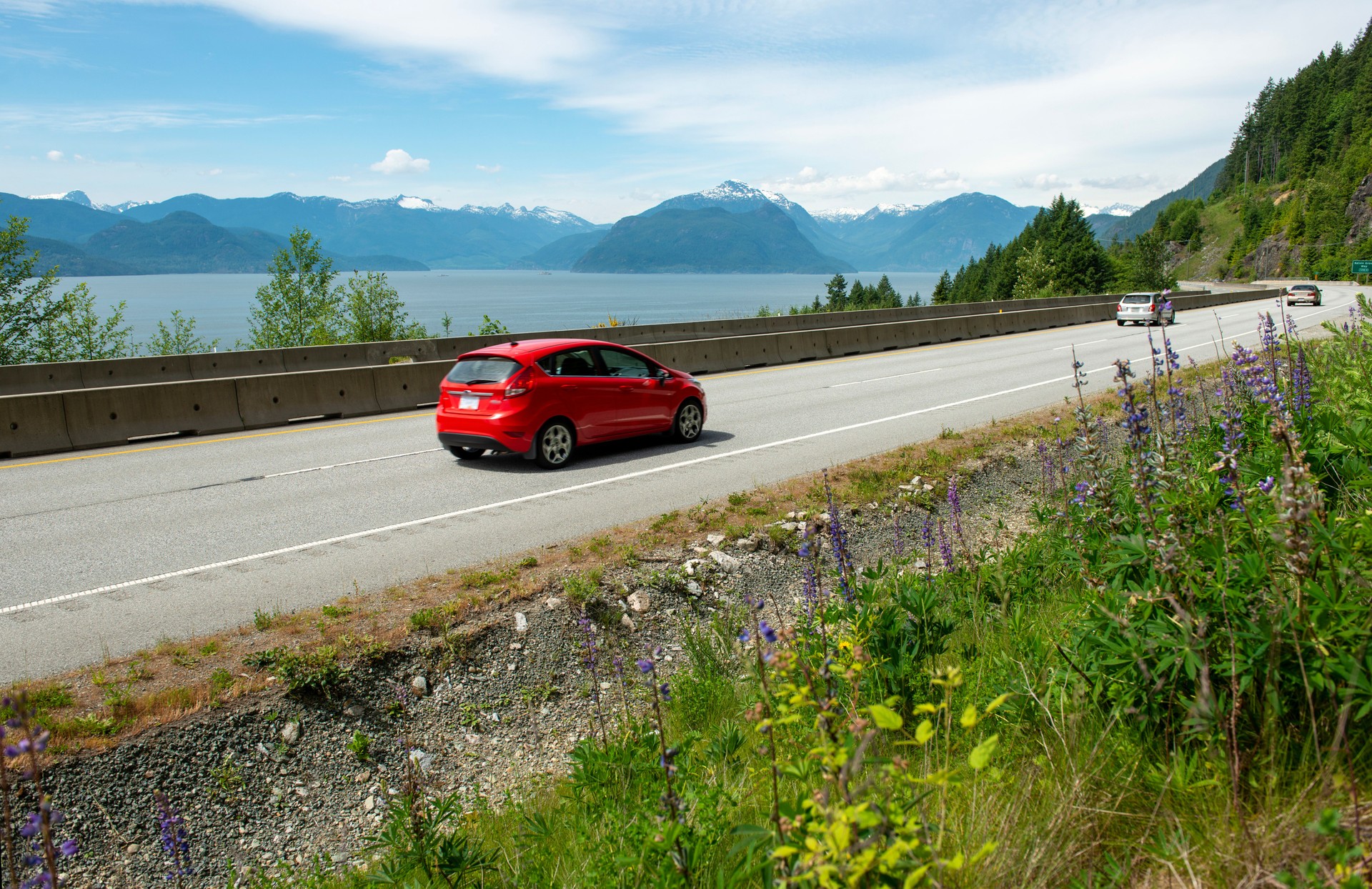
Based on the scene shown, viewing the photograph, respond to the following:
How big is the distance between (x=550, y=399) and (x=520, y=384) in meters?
0.45

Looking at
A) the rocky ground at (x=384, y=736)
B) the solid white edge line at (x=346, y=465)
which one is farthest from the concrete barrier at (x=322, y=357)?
the rocky ground at (x=384, y=736)

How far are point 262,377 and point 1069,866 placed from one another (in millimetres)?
16613

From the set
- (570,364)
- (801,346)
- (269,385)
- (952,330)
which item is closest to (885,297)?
(952,330)

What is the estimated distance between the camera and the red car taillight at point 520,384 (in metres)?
11.1

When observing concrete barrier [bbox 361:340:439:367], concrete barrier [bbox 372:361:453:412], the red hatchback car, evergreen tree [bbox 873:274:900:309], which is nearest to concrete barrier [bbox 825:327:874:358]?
concrete barrier [bbox 361:340:439:367]

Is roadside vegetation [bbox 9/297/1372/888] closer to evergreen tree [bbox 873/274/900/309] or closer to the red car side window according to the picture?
the red car side window

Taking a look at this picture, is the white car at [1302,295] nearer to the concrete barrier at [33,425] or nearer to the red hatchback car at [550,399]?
the red hatchback car at [550,399]

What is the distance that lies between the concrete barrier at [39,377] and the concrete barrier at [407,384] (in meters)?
9.15

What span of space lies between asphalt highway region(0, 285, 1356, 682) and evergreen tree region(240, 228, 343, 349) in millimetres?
24005

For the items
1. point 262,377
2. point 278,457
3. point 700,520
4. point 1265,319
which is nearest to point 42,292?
point 262,377

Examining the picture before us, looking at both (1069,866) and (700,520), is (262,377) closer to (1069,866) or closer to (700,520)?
(700,520)

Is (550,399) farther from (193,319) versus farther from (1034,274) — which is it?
(1034,274)

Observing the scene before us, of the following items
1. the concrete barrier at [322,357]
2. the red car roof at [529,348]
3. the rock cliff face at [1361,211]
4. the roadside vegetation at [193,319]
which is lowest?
the red car roof at [529,348]

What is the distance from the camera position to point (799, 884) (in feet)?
6.91
